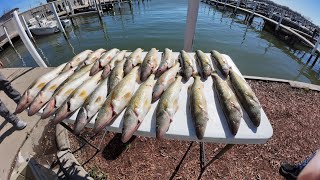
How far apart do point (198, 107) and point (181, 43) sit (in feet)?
49.8

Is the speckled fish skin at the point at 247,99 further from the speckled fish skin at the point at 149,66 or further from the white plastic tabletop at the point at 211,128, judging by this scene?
the speckled fish skin at the point at 149,66

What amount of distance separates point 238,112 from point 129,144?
115 inches

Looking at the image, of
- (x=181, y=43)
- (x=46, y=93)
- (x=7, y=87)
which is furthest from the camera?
(x=181, y=43)

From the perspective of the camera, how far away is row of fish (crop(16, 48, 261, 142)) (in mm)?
2232

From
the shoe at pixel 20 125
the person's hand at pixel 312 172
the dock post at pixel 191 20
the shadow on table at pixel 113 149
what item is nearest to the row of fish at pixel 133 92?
the person's hand at pixel 312 172

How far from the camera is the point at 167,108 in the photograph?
2.29 metres

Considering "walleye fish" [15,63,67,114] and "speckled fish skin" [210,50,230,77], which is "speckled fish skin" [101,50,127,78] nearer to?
"walleye fish" [15,63,67,114]

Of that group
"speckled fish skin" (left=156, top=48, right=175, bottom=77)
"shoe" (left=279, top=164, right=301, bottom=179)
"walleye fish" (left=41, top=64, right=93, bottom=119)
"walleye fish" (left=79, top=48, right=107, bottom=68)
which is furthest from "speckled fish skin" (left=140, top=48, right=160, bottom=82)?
"shoe" (left=279, top=164, right=301, bottom=179)

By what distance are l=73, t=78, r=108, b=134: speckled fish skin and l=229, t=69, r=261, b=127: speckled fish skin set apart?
182cm

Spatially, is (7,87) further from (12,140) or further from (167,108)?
(167,108)

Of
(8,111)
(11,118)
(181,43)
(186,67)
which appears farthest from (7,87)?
(181,43)

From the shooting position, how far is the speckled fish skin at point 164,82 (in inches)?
103

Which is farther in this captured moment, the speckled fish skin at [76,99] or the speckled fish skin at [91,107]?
the speckled fish skin at [76,99]

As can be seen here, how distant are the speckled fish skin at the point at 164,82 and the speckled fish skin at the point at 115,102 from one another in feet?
1.08
